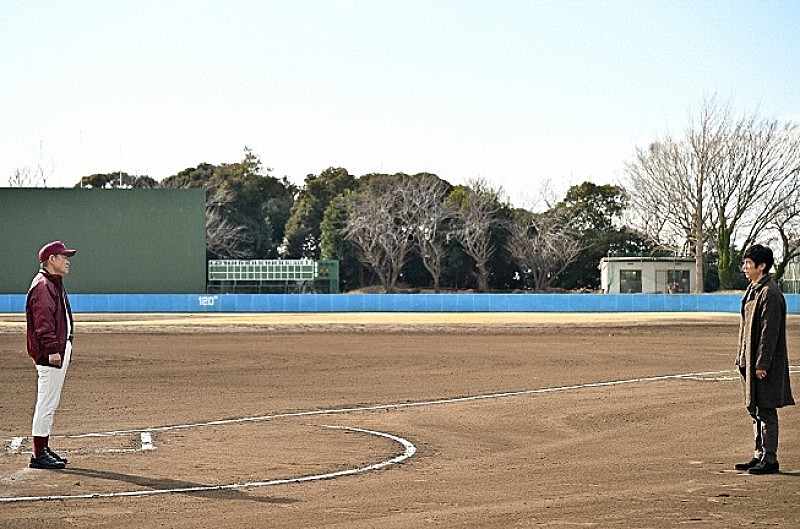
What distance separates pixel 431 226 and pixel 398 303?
2105 centimetres

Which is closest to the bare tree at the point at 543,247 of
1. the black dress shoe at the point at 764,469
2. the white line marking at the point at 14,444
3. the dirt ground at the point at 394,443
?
the dirt ground at the point at 394,443

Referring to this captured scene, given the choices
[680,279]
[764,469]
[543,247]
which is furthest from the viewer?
[543,247]

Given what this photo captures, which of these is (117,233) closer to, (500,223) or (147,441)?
(500,223)

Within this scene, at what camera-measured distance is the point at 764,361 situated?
995 cm

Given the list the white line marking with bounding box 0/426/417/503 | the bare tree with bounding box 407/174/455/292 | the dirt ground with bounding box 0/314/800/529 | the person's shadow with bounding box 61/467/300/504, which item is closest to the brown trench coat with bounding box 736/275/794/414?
the dirt ground with bounding box 0/314/800/529

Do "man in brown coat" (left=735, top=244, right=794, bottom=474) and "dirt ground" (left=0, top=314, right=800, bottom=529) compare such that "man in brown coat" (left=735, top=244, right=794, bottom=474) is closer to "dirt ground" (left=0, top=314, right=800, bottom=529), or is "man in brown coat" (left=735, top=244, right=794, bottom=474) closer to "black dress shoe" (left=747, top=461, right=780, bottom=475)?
"black dress shoe" (left=747, top=461, right=780, bottom=475)

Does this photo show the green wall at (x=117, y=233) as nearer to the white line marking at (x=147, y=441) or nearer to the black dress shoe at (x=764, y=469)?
→ the white line marking at (x=147, y=441)

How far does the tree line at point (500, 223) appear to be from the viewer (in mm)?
69188

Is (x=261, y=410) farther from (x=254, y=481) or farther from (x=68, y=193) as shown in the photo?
(x=68, y=193)

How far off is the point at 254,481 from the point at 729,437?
585 cm

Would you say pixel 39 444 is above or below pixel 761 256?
below

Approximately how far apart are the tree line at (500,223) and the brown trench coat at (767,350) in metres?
58.5

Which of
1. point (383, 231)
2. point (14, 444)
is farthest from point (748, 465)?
point (383, 231)

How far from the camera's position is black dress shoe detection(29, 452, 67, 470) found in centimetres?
1041
